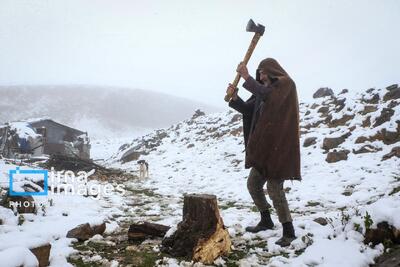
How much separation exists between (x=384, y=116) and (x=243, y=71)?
394 inches

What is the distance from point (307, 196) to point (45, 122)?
76.0ft

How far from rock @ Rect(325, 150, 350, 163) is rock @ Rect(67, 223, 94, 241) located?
8627mm

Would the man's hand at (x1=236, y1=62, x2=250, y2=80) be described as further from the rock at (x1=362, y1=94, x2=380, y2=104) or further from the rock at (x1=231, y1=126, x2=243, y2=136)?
the rock at (x1=231, y1=126, x2=243, y2=136)

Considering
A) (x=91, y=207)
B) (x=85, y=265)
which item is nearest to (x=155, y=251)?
(x=85, y=265)

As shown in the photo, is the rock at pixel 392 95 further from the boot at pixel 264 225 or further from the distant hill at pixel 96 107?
the distant hill at pixel 96 107

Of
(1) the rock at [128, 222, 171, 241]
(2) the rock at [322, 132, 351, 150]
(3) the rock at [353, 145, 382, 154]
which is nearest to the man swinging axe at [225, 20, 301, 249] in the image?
(1) the rock at [128, 222, 171, 241]

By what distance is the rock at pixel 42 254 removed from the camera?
10.1 ft

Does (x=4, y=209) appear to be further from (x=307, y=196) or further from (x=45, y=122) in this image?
(x=45, y=122)

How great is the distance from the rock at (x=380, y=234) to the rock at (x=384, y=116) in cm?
975

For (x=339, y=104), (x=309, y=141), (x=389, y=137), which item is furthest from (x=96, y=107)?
(x=389, y=137)

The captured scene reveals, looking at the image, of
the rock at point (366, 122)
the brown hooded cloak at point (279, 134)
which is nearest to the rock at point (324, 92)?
the rock at point (366, 122)

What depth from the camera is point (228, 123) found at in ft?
81.6

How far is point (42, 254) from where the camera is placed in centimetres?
313

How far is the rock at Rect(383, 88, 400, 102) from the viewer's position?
554 inches
